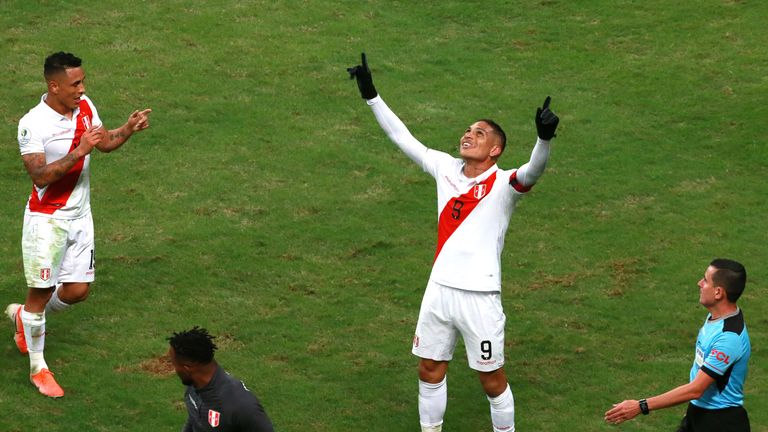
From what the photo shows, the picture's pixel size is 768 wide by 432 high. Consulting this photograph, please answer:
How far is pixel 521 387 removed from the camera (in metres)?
12.4

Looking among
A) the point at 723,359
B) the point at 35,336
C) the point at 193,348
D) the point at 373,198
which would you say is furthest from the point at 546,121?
the point at 373,198

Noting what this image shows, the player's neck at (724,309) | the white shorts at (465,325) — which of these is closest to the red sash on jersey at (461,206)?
the white shorts at (465,325)

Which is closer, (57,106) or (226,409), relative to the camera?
(226,409)

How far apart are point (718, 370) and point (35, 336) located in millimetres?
6350

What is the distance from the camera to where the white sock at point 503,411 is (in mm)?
10938

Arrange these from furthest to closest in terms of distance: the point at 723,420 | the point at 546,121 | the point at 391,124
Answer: the point at 391,124, the point at 546,121, the point at 723,420

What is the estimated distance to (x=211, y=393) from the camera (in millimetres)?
8422

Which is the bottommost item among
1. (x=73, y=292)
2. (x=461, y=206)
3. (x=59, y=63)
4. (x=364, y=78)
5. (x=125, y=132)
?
(x=73, y=292)

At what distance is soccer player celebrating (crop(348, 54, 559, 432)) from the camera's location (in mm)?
10711

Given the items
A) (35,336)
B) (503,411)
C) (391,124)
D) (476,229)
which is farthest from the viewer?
(35,336)

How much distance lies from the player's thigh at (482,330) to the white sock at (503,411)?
356 millimetres

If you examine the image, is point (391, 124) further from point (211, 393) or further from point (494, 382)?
point (211, 393)

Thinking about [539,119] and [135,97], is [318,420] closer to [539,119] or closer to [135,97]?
[539,119]

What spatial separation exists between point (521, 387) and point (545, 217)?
13.9 feet
